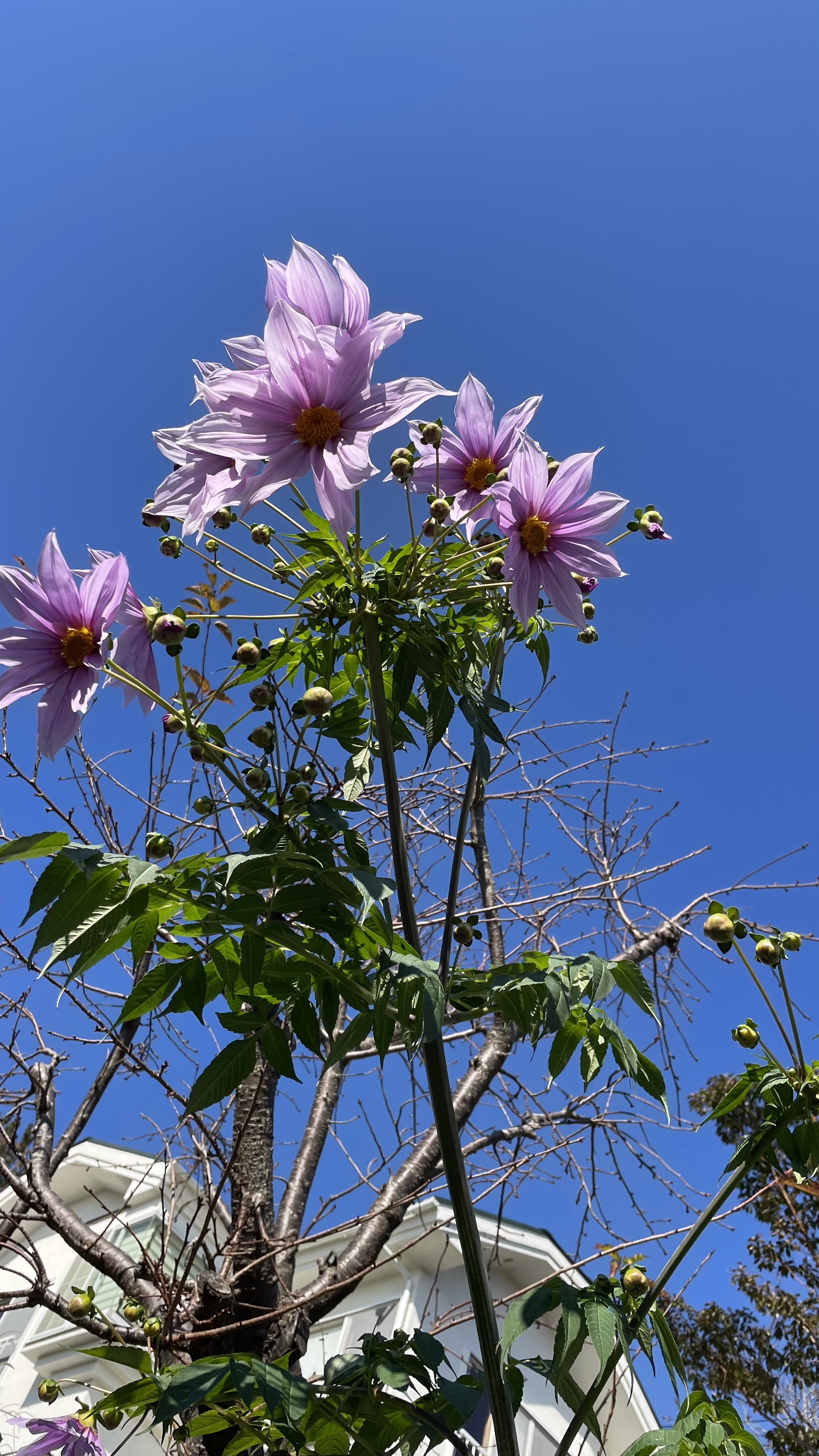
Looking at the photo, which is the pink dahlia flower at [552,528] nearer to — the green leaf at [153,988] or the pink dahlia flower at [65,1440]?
the green leaf at [153,988]

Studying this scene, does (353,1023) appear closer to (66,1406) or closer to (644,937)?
(644,937)

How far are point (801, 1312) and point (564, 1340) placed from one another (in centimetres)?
1081

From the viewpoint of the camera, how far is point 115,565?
158 cm

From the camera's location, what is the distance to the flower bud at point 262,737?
1683 millimetres

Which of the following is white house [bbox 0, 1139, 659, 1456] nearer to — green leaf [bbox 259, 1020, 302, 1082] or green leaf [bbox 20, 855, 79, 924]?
green leaf [bbox 259, 1020, 302, 1082]

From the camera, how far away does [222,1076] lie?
1.50m

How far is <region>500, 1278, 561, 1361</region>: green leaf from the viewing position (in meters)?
1.35

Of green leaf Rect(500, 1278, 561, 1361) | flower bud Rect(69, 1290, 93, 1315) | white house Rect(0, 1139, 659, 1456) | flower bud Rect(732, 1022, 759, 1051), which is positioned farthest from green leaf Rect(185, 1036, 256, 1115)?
white house Rect(0, 1139, 659, 1456)

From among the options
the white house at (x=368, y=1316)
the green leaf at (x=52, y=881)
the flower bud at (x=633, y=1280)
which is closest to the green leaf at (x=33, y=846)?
the green leaf at (x=52, y=881)

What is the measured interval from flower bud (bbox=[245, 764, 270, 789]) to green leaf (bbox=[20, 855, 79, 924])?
1.28 feet

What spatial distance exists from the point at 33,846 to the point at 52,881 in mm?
69

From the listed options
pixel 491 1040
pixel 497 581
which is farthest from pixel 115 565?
pixel 491 1040

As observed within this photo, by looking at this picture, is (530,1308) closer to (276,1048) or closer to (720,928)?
(276,1048)

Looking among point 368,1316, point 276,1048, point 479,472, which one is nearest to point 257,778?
point 276,1048
